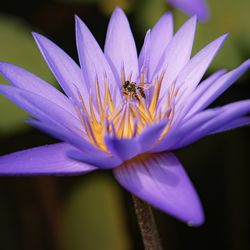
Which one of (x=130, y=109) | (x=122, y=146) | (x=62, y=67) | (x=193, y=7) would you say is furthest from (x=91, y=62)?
(x=193, y=7)

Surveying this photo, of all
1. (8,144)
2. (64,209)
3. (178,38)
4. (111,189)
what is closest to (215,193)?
(111,189)

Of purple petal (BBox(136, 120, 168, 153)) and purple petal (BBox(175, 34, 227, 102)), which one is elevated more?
purple petal (BBox(175, 34, 227, 102))

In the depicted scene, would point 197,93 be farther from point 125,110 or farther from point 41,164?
point 41,164

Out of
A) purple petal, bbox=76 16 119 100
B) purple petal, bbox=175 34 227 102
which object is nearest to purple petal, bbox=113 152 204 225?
purple petal, bbox=175 34 227 102

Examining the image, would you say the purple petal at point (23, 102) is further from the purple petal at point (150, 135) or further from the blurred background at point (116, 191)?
the blurred background at point (116, 191)

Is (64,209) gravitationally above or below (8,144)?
below

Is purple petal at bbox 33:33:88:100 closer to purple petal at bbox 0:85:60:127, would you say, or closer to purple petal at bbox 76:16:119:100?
purple petal at bbox 76:16:119:100

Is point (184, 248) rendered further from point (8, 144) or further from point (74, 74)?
point (74, 74)

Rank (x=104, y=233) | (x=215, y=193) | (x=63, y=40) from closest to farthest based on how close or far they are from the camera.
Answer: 1. (x=104, y=233)
2. (x=215, y=193)
3. (x=63, y=40)
